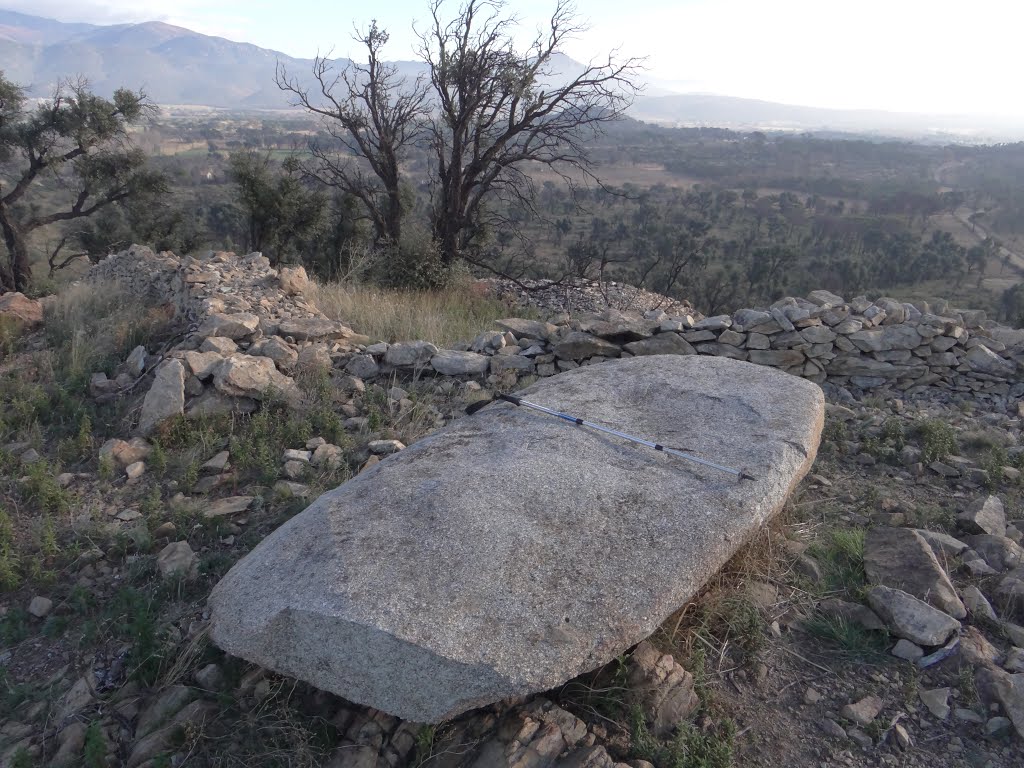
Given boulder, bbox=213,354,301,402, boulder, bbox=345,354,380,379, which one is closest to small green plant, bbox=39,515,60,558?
boulder, bbox=213,354,301,402

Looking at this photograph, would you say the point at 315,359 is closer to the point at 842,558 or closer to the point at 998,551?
the point at 842,558

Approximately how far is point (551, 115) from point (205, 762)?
426 inches

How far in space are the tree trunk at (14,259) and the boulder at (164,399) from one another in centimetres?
1196

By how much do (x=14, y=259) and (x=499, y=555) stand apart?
1566cm

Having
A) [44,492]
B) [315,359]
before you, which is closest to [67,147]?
[315,359]

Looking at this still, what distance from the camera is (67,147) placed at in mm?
14180

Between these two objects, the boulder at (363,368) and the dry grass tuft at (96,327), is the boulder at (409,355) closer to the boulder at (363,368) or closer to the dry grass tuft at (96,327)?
the boulder at (363,368)

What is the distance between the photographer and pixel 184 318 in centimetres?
611

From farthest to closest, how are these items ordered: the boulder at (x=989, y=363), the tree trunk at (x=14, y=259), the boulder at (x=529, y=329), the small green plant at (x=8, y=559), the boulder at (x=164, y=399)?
the tree trunk at (x=14, y=259), the boulder at (x=529, y=329), the boulder at (x=989, y=363), the boulder at (x=164, y=399), the small green plant at (x=8, y=559)

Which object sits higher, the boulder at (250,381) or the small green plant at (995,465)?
the boulder at (250,381)

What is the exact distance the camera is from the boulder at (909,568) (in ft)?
8.91

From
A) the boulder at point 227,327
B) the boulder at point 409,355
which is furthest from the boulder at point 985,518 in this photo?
the boulder at point 227,327

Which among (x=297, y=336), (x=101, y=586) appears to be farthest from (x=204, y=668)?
(x=297, y=336)

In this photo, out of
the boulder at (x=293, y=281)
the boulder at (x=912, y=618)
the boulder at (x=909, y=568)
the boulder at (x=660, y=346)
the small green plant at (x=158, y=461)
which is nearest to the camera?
the boulder at (x=912, y=618)
